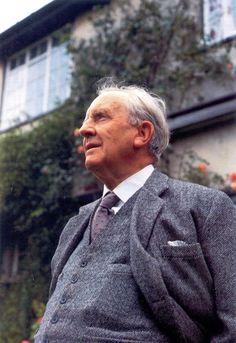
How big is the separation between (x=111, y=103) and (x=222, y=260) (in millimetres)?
744

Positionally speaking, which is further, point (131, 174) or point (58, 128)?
point (58, 128)

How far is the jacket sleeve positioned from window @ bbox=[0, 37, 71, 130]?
7242mm

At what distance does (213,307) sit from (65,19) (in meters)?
8.30

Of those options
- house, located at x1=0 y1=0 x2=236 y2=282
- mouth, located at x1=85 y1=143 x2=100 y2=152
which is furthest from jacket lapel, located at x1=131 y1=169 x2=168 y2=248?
house, located at x1=0 y1=0 x2=236 y2=282

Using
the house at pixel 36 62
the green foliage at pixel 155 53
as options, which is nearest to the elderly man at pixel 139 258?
the green foliage at pixel 155 53

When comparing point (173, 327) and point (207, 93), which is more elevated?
point (207, 93)

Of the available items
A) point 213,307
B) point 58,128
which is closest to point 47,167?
point 58,128

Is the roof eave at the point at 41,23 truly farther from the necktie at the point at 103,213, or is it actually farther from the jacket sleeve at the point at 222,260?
the jacket sleeve at the point at 222,260

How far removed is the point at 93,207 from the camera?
2.40 m

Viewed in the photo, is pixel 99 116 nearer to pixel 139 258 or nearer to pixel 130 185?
pixel 130 185

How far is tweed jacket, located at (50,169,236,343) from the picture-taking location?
1.92 meters

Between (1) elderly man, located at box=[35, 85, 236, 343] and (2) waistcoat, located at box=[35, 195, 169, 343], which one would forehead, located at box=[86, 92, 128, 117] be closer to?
(1) elderly man, located at box=[35, 85, 236, 343]

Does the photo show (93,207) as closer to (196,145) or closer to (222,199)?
(222,199)

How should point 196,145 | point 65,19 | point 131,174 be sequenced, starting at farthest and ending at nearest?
Result: 1. point 65,19
2. point 196,145
3. point 131,174
